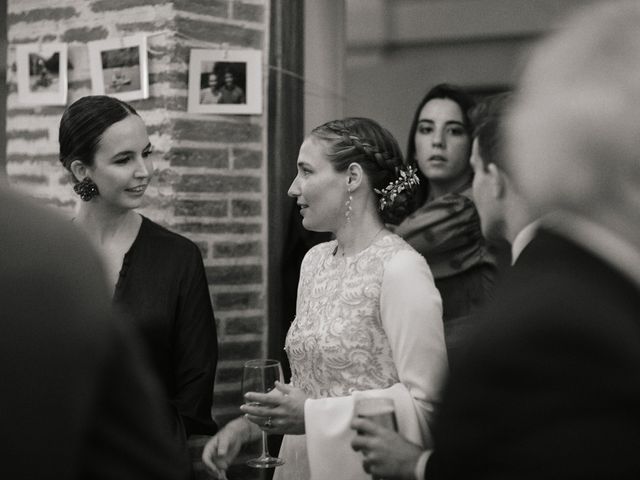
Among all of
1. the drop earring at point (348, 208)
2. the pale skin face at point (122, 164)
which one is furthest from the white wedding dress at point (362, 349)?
the pale skin face at point (122, 164)

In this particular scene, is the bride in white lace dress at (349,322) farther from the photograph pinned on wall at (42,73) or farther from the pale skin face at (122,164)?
the photograph pinned on wall at (42,73)

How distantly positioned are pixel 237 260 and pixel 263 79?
2.18 ft

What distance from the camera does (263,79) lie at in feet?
12.1

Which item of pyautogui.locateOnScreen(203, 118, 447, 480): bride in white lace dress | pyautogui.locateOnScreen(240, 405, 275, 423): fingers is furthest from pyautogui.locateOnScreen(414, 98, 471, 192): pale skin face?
pyautogui.locateOnScreen(240, 405, 275, 423): fingers

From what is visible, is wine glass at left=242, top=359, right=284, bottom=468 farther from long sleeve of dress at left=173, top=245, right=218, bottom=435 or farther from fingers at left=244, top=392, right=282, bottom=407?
long sleeve of dress at left=173, top=245, right=218, bottom=435

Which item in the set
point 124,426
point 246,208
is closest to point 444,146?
point 246,208

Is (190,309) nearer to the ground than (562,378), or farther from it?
nearer to the ground

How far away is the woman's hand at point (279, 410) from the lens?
2416mm

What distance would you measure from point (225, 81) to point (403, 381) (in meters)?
1.54

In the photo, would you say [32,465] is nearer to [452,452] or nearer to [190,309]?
[452,452]

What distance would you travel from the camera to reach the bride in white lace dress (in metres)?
2.47

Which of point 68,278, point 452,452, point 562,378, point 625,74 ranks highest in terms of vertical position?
point 625,74

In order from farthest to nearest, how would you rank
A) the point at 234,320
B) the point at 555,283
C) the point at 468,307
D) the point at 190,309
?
1. the point at 234,320
2. the point at 468,307
3. the point at 190,309
4. the point at 555,283

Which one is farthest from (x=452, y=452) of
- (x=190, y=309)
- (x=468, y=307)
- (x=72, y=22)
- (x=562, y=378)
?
(x=72, y=22)
